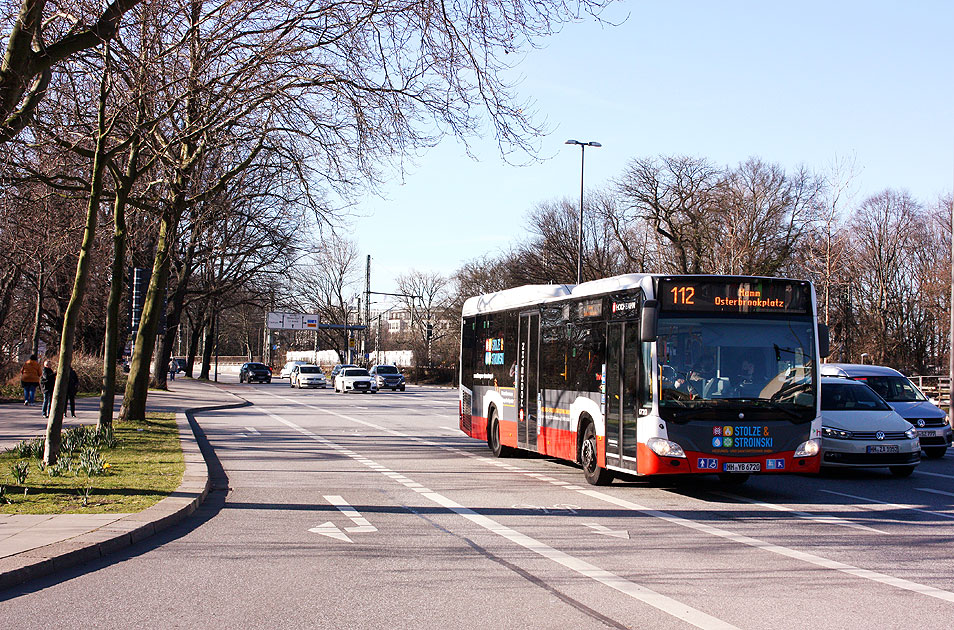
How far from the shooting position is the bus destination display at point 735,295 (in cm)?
1300

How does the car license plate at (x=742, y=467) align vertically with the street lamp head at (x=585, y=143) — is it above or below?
below

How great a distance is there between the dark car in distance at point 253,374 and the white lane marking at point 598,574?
64.9 meters

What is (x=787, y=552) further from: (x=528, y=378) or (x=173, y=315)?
(x=173, y=315)

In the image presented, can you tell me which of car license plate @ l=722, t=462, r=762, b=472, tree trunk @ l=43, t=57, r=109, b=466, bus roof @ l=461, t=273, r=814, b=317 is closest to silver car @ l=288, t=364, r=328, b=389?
bus roof @ l=461, t=273, r=814, b=317

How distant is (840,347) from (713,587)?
54.2 m

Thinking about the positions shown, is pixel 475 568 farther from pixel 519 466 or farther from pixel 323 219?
pixel 323 219

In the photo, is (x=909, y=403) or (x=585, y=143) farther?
(x=585, y=143)

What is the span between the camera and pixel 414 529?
10375 millimetres

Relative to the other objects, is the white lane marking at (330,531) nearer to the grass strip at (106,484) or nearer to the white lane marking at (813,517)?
the grass strip at (106,484)

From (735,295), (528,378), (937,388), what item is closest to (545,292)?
(528,378)

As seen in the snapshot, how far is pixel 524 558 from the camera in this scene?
8742mm

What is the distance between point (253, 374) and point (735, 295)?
6602cm

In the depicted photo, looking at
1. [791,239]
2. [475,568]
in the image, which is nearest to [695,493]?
[475,568]

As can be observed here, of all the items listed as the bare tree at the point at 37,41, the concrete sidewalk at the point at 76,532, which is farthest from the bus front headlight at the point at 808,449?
the bare tree at the point at 37,41
